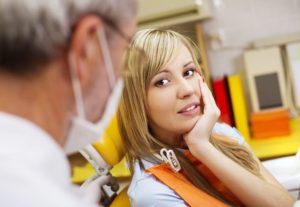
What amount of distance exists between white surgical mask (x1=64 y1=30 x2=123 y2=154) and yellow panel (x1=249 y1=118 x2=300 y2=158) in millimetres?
1380

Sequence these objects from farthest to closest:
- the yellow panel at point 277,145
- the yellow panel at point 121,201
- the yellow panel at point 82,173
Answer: the yellow panel at point 82,173 < the yellow panel at point 277,145 < the yellow panel at point 121,201

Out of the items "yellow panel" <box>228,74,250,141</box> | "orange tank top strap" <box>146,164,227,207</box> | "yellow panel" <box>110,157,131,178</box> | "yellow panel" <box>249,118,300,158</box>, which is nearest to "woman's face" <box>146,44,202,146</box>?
"orange tank top strap" <box>146,164,227,207</box>

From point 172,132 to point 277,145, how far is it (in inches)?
39.1

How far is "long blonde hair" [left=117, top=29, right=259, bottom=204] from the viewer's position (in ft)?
4.01

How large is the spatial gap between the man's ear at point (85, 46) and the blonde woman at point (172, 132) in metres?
0.57

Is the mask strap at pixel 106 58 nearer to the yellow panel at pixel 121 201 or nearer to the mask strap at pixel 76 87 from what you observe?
the mask strap at pixel 76 87

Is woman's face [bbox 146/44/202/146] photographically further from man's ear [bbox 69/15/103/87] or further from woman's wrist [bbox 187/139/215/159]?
man's ear [bbox 69/15/103/87]

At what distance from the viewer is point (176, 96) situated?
1.23 metres

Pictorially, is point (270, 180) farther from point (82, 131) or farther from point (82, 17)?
point (82, 17)

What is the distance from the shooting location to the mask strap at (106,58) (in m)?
0.61

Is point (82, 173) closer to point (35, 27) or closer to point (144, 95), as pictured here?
point (144, 95)

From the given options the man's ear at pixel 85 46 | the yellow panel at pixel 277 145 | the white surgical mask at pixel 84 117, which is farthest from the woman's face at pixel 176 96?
the yellow panel at pixel 277 145

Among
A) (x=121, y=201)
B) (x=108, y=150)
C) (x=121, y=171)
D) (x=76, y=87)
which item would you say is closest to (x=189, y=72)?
(x=108, y=150)

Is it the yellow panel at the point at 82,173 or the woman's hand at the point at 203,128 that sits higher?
the woman's hand at the point at 203,128
